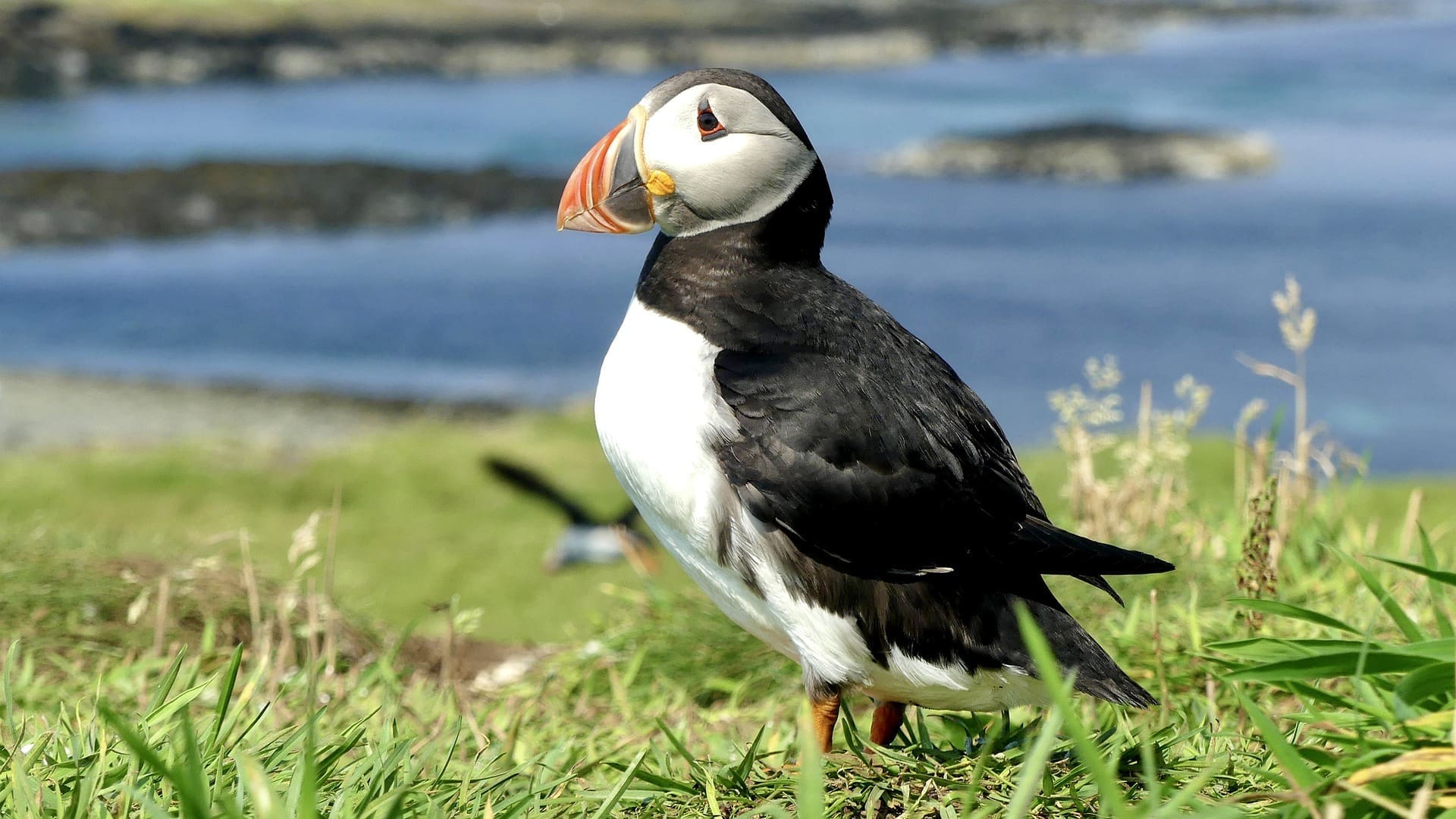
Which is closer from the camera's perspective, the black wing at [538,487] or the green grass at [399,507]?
the green grass at [399,507]

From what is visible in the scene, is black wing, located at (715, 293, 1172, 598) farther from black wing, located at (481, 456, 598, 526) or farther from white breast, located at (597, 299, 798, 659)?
black wing, located at (481, 456, 598, 526)

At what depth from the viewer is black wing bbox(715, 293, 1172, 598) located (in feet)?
9.23

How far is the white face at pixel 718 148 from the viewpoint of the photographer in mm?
3057

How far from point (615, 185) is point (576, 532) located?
19.1 ft

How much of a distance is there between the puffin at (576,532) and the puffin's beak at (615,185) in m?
4.38

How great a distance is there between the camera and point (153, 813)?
1.82m

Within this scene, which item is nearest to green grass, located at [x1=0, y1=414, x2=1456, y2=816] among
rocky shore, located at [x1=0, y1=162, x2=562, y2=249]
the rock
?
rocky shore, located at [x1=0, y1=162, x2=562, y2=249]

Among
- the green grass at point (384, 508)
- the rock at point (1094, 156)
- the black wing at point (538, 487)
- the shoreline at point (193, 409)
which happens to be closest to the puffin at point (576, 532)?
the black wing at point (538, 487)

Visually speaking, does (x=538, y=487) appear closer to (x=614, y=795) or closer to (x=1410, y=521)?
(x=1410, y=521)

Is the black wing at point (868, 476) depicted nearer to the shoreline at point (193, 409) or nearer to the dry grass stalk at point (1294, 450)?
the dry grass stalk at point (1294, 450)

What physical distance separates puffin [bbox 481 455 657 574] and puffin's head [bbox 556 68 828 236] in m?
4.41

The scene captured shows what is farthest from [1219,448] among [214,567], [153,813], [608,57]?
[608,57]

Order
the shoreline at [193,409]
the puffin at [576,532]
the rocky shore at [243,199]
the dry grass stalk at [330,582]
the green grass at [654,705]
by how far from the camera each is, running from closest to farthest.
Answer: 1. the green grass at [654,705]
2. the dry grass stalk at [330,582]
3. the puffin at [576,532]
4. the shoreline at [193,409]
5. the rocky shore at [243,199]

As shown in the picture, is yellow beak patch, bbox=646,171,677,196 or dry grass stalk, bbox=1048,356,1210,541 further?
dry grass stalk, bbox=1048,356,1210,541
